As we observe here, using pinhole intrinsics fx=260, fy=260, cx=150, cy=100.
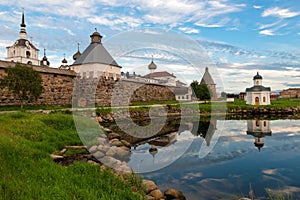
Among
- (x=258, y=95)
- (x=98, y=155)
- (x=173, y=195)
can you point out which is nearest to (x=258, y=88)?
(x=258, y=95)

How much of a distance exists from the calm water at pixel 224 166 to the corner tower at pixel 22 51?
46114 millimetres

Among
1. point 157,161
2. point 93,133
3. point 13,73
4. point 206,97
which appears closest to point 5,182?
point 157,161

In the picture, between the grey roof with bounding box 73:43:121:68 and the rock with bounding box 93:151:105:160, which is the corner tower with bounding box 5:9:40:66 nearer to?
the grey roof with bounding box 73:43:121:68

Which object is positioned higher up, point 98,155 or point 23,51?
point 23,51

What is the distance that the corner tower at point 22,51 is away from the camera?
50469 mm

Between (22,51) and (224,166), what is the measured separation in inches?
2026

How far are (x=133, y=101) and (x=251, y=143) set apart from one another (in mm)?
18951

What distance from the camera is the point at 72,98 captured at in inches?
983

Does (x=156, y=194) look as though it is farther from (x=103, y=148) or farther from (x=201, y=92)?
(x=201, y=92)

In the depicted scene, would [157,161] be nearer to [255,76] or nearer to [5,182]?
[5,182]

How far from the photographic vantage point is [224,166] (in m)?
8.73

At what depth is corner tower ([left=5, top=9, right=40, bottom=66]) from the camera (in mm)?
50469

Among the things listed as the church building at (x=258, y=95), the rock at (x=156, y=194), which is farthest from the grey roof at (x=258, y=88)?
the rock at (x=156, y=194)

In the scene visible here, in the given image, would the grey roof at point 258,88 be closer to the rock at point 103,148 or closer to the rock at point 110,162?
the rock at point 103,148
